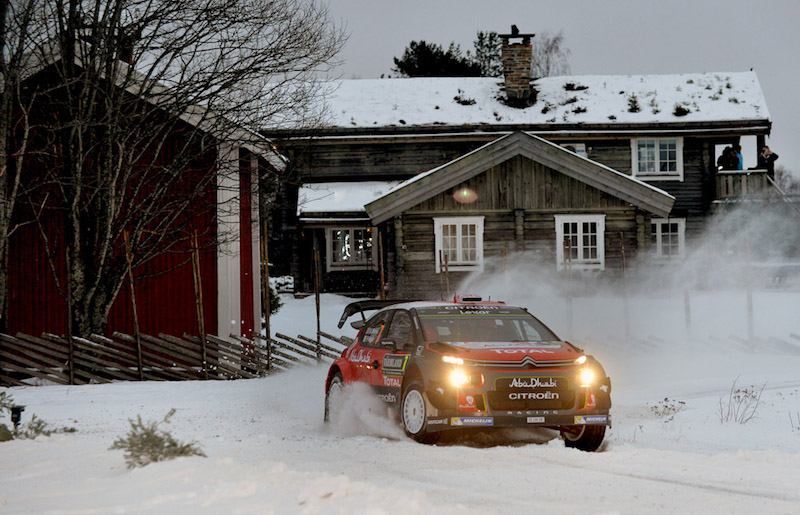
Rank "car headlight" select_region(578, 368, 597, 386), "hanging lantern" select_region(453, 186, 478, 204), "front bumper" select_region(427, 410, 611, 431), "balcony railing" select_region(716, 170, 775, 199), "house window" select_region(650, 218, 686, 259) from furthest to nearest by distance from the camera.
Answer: "house window" select_region(650, 218, 686, 259) < "balcony railing" select_region(716, 170, 775, 199) < "hanging lantern" select_region(453, 186, 478, 204) < "car headlight" select_region(578, 368, 597, 386) < "front bumper" select_region(427, 410, 611, 431)

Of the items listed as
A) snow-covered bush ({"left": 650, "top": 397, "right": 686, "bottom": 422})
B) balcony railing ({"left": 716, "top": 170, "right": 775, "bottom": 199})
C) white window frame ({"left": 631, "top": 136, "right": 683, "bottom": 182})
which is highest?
white window frame ({"left": 631, "top": 136, "right": 683, "bottom": 182})

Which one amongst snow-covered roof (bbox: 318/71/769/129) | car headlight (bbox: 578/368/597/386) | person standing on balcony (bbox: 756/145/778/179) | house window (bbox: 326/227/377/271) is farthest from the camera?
snow-covered roof (bbox: 318/71/769/129)

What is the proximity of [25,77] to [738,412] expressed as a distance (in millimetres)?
13452

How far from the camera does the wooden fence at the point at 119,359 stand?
16.2 metres

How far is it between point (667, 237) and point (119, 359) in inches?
979

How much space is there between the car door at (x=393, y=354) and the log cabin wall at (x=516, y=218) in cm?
1915

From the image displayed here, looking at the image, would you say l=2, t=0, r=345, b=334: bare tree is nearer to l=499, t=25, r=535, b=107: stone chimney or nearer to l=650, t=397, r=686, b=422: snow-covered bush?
l=650, t=397, r=686, b=422: snow-covered bush

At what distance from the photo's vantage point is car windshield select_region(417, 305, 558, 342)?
33.3ft

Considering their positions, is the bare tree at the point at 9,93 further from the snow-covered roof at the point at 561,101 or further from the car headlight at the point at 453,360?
the snow-covered roof at the point at 561,101

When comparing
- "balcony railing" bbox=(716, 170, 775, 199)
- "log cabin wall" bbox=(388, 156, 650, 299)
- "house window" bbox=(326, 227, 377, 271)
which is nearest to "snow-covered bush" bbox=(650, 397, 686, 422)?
"log cabin wall" bbox=(388, 156, 650, 299)

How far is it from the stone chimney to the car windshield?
28.1 meters

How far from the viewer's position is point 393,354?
32.9 ft

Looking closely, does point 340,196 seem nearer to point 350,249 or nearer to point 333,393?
point 350,249

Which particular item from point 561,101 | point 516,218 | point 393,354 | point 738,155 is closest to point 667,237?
point 738,155
